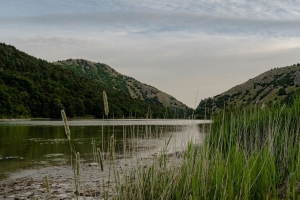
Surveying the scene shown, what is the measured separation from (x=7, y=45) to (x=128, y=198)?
16112 cm

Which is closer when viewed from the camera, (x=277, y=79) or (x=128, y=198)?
(x=128, y=198)

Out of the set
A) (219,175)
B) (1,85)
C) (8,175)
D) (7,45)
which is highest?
(7,45)

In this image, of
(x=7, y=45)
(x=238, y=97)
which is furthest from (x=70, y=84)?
(x=238, y=97)

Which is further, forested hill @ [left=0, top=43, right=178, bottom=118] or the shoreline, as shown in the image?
forested hill @ [left=0, top=43, right=178, bottom=118]

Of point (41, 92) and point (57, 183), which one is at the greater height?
point (41, 92)

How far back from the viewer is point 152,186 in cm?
519

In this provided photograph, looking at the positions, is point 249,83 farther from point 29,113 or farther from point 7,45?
point 7,45

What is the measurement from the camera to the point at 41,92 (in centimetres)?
11319

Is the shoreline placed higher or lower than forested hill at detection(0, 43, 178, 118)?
lower

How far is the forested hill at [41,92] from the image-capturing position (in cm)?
9812

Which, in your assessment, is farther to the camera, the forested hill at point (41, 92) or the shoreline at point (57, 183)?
the forested hill at point (41, 92)

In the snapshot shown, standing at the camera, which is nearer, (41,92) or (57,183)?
(57,183)

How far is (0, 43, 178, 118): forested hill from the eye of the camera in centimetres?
9812

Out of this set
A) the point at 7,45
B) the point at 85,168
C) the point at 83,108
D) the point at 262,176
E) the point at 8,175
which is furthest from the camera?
the point at 7,45
